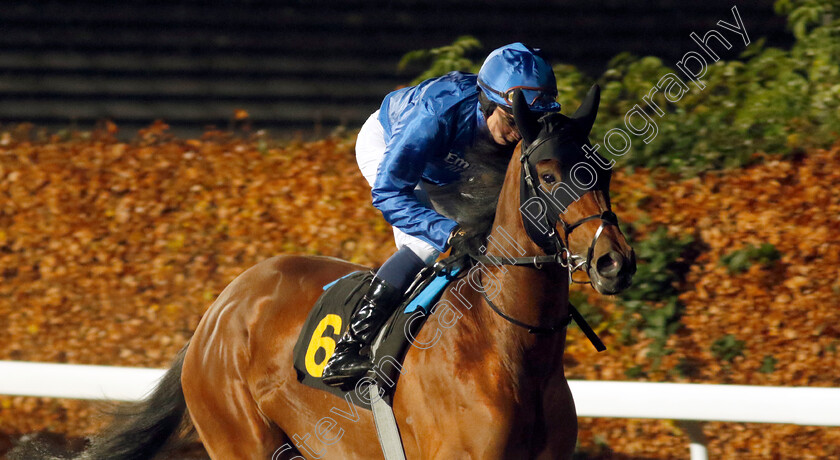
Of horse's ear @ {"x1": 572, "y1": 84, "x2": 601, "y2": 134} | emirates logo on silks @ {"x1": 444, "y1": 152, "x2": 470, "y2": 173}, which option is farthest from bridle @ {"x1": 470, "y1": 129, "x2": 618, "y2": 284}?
emirates logo on silks @ {"x1": 444, "y1": 152, "x2": 470, "y2": 173}

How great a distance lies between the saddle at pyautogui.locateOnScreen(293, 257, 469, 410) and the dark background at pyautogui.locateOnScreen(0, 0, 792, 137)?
4.13 metres

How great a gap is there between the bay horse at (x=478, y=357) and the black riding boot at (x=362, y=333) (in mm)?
156

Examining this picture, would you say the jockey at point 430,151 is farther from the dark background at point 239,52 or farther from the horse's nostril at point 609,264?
the dark background at point 239,52

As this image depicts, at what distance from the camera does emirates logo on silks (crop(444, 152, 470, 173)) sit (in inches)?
119

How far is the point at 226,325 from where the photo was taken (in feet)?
11.6

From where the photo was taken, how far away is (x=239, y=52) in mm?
7324

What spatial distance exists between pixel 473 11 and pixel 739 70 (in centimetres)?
213

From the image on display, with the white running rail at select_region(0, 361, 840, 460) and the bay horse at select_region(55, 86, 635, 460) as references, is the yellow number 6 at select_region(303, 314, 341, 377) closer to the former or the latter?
the bay horse at select_region(55, 86, 635, 460)

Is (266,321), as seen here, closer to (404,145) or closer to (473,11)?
(404,145)

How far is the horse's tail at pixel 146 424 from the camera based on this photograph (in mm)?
3736

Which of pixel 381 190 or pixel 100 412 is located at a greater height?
pixel 381 190

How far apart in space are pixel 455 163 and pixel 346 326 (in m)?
0.69

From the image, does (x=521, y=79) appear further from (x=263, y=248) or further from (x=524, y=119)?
(x=263, y=248)

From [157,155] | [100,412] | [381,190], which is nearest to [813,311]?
[381,190]
